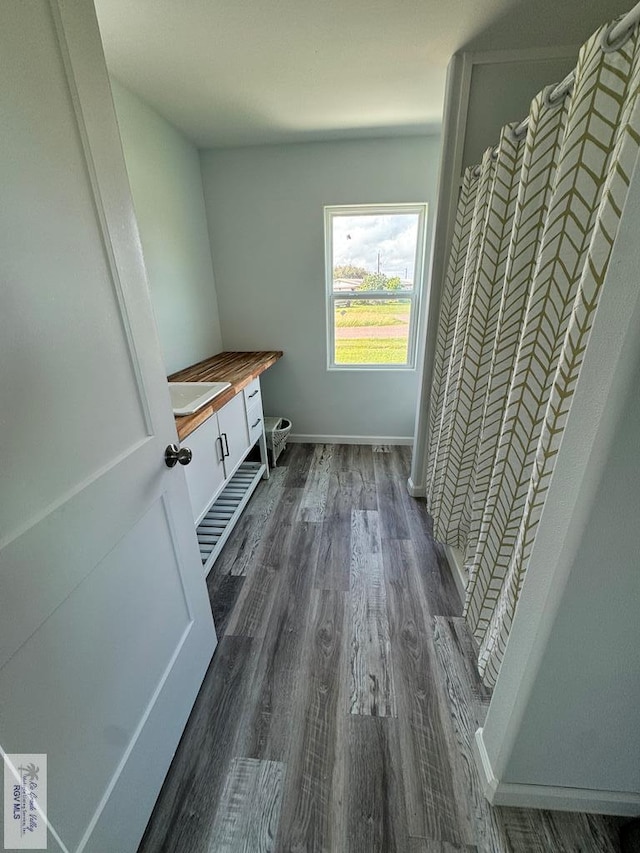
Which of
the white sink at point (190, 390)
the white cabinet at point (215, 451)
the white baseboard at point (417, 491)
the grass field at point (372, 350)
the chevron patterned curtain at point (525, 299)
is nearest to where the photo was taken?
the chevron patterned curtain at point (525, 299)

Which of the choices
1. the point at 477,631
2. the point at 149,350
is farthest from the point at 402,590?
the point at 149,350

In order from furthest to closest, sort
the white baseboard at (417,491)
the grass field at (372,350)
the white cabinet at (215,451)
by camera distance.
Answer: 1. the grass field at (372,350)
2. the white baseboard at (417,491)
3. the white cabinet at (215,451)

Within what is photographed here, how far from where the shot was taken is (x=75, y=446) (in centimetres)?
69

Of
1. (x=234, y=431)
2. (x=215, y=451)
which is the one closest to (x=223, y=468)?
(x=215, y=451)

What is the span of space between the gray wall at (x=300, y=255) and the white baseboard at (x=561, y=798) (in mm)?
2378

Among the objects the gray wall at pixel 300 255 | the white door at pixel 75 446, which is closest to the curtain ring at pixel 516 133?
the white door at pixel 75 446

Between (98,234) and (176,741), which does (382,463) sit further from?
(98,234)

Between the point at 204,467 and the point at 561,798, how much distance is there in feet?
5.42

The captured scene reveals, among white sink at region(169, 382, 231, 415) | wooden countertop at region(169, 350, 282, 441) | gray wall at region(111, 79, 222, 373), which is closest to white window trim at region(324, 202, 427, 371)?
wooden countertop at region(169, 350, 282, 441)

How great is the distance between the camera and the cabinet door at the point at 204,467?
1499mm

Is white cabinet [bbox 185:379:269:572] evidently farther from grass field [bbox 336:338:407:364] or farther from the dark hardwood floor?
grass field [bbox 336:338:407:364]

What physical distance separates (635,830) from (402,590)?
3.02ft

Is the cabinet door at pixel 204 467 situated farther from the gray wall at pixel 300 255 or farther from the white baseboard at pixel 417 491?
the gray wall at pixel 300 255

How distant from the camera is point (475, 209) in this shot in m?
1.37
